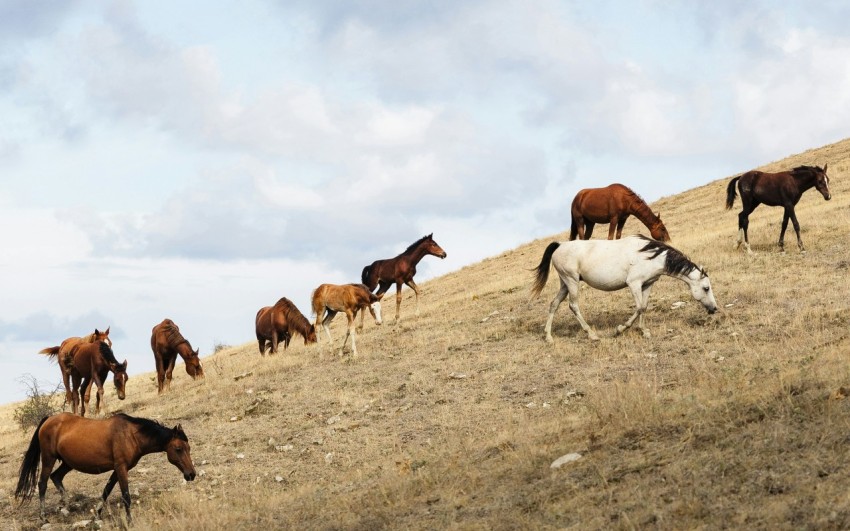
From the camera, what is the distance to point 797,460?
777cm

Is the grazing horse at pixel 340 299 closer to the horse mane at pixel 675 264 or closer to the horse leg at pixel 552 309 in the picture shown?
the horse leg at pixel 552 309

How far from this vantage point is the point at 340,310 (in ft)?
69.0

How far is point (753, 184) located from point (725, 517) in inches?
662

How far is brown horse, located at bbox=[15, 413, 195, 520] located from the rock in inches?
190

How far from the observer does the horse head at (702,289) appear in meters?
16.3

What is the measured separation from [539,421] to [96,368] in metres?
11.5

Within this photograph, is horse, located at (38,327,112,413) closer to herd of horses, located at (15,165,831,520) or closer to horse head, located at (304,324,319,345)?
herd of horses, located at (15,165,831,520)

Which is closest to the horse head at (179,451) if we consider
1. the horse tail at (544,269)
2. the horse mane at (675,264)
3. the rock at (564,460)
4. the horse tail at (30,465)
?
the horse tail at (30,465)

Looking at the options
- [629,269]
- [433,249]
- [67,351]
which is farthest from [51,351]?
[629,269]

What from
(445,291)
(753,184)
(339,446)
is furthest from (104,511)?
(445,291)

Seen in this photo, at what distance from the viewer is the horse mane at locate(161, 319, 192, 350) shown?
21.0m

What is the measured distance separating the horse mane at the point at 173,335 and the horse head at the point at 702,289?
1200cm

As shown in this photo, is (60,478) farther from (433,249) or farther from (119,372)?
(433,249)

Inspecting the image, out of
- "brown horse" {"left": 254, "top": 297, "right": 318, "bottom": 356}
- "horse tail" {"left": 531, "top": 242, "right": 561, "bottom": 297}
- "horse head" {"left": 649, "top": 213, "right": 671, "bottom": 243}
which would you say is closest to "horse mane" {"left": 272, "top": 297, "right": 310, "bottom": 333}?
"brown horse" {"left": 254, "top": 297, "right": 318, "bottom": 356}
